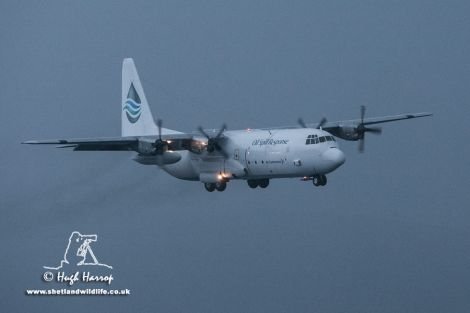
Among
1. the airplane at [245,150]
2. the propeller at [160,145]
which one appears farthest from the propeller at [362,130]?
the propeller at [160,145]

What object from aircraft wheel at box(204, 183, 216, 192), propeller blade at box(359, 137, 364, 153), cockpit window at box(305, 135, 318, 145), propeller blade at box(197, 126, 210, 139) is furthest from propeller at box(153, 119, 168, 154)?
propeller blade at box(359, 137, 364, 153)

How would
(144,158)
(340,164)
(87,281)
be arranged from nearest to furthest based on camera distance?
(340,164) → (144,158) → (87,281)

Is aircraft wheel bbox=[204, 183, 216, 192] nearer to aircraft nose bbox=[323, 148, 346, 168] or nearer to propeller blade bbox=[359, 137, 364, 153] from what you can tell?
aircraft nose bbox=[323, 148, 346, 168]

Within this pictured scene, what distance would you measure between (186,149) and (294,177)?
595 cm

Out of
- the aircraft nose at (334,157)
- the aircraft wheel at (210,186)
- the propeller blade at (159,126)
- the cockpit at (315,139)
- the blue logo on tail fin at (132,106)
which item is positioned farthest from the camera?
the blue logo on tail fin at (132,106)

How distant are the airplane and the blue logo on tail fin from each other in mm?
3719

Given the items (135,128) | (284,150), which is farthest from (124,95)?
(284,150)

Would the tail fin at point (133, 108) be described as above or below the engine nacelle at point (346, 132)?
above

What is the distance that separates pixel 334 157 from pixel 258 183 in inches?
254

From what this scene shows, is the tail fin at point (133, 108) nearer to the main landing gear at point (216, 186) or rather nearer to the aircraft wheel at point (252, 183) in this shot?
the main landing gear at point (216, 186)

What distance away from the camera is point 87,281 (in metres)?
59.1

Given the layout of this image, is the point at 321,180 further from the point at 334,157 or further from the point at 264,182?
the point at 264,182

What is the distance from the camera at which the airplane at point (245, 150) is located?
50938mm

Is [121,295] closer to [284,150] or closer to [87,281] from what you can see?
[87,281]
